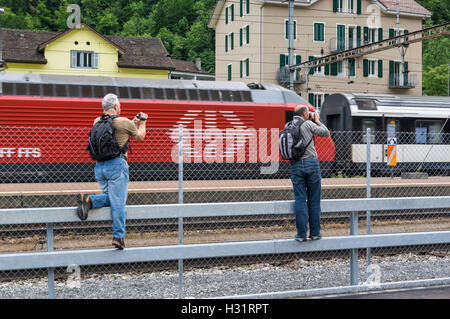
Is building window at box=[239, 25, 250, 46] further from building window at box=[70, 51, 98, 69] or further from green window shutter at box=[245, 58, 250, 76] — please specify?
building window at box=[70, 51, 98, 69]

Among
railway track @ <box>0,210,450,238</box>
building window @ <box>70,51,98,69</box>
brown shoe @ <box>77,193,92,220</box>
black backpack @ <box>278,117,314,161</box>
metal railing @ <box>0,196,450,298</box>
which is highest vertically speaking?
building window @ <box>70,51,98,69</box>

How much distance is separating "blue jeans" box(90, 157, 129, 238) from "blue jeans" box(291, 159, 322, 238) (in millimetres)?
1944

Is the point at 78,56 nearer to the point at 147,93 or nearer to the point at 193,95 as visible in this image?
the point at 147,93

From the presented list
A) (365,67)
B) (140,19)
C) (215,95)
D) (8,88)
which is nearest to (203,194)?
(215,95)

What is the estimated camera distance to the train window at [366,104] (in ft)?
61.6

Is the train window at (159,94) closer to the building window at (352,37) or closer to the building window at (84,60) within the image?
the building window at (84,60)

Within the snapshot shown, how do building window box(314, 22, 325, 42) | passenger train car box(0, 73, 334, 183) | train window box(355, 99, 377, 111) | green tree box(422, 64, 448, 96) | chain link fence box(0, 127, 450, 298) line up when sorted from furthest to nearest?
1. green tree box(422, 64, 448, 96)
2. building window box(314, 22, 325, 42)
3. train window box(355, 99, 377, 111)
4. passenger train car box(0, 73, 334, 183)
5. chain link fence box(0, 127, 450, 298)

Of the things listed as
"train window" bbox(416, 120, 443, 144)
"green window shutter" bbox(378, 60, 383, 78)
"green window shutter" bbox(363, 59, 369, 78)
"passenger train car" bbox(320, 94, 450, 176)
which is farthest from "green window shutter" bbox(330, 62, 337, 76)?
"train window" bbox(416, 120, 443, 144)

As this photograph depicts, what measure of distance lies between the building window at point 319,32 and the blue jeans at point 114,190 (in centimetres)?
3687

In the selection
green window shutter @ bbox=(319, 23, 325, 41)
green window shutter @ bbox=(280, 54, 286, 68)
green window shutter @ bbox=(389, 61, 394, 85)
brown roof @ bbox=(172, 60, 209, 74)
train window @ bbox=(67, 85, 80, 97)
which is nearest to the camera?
train window @ bbox=(67, 85, 80, 97)

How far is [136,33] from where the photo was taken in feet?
213

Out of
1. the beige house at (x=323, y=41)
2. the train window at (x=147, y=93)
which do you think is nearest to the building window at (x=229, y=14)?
the beige house at (x=323, y=41)

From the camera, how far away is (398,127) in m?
18.9

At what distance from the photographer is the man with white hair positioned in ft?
17.0
